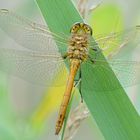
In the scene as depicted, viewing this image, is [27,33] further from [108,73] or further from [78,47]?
[108,73]

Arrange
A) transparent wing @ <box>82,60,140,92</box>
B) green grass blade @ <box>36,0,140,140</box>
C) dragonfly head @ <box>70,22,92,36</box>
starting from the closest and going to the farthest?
green grass blade @ <box>36,0,140,140</box>
transparent wing @ <box>82,60,140,92</box>
dragonfly head @ <box>70,22,92,36</box>

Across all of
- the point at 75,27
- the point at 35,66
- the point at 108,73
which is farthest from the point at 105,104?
the point at 35,66

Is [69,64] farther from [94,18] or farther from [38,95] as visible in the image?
[38,95]

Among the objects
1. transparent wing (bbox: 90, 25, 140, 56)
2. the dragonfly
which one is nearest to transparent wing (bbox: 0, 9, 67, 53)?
the dragonfly

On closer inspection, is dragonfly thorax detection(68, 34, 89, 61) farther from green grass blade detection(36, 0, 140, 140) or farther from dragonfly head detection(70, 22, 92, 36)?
green grass blade detection(36, 0, 140, 140)

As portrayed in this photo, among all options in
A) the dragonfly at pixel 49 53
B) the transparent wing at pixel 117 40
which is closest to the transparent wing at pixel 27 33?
the dragonfly at pixel 49 53

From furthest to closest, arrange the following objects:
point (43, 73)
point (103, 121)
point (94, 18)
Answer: point (94, 18) < point (43, 73) < point (103, 121)

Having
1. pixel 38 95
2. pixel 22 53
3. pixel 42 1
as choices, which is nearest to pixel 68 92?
pixel 22 53
